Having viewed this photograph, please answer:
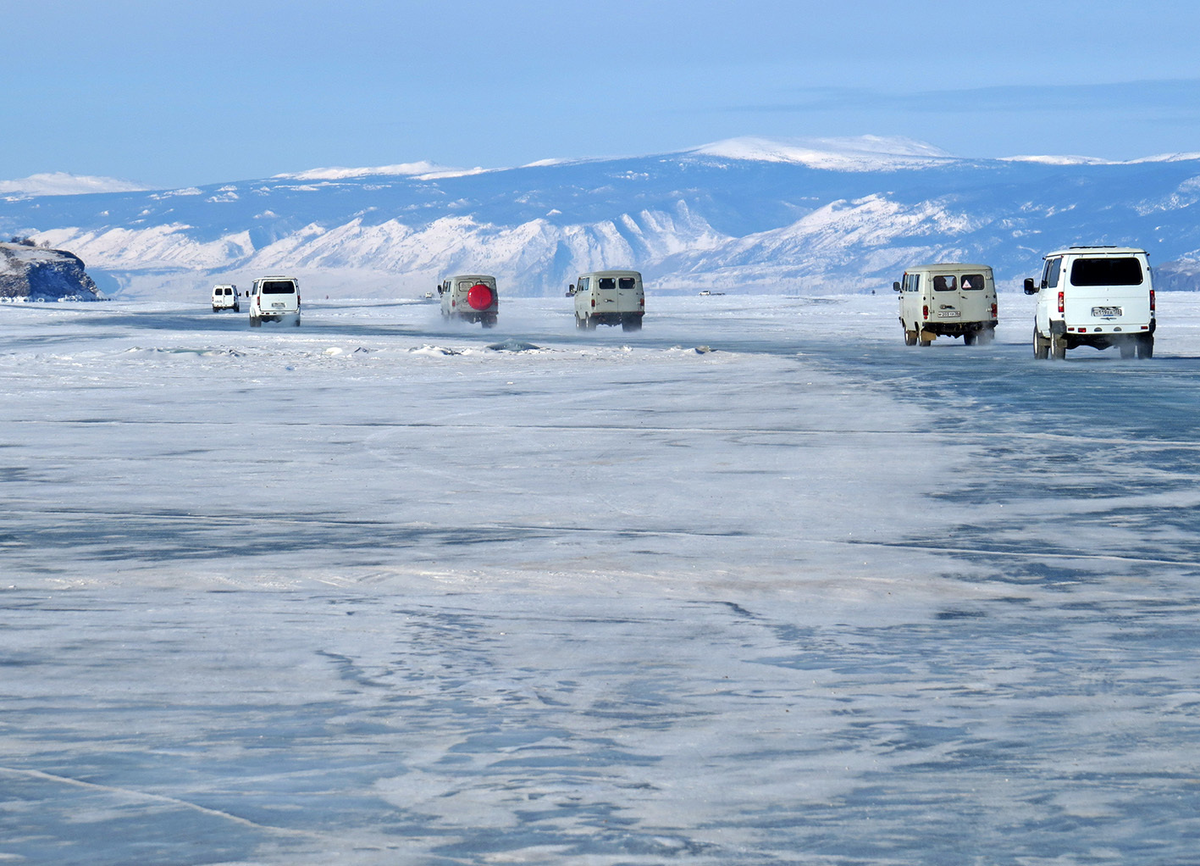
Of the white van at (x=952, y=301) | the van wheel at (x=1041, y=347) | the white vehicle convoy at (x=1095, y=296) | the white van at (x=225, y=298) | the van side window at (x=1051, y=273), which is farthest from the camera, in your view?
the white van at (x=225, y=298)

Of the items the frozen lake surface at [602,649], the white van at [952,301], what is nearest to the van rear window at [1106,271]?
the white van at [952,301]

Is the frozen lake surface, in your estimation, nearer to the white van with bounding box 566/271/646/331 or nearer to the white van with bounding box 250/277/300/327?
the white van with bounding box 566/271/646/331

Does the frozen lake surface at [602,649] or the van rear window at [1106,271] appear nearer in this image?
the frozen lake surface at [602,649]

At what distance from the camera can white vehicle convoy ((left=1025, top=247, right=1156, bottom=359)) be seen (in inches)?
1199

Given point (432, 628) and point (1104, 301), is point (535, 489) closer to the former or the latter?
point (432, 628)

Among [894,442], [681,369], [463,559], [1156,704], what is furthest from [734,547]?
[681,369]

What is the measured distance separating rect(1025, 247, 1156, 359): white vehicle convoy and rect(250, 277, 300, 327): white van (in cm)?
3664

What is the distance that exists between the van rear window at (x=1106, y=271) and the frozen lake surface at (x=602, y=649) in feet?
50.6

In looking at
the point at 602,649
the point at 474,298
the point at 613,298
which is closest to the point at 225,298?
the point at 474,298

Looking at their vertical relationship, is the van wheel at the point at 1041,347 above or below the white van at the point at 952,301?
below

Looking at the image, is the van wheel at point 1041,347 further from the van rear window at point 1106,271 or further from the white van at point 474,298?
the white van at point 474,298

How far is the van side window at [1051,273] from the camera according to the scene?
3091 centimetres

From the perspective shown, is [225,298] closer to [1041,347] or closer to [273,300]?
[273,300]

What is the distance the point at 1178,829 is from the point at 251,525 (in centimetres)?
704
